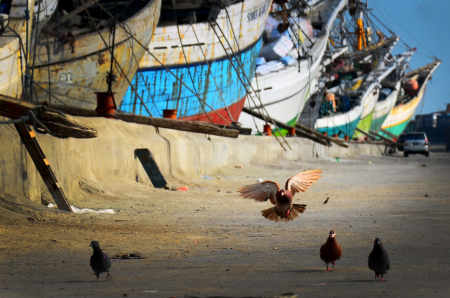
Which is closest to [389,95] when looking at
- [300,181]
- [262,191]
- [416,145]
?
[416,145]

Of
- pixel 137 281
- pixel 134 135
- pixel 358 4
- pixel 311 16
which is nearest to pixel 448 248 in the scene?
pixel 137 281

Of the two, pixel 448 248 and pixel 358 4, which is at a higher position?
pixel 358 4

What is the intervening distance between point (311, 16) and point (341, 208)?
43055 mm

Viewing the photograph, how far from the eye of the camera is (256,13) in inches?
1070

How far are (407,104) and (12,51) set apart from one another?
234 ft

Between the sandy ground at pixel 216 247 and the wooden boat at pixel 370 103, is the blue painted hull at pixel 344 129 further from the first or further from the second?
the sandy ground at pixel 216 247

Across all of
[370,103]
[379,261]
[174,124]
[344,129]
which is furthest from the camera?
[370,103]

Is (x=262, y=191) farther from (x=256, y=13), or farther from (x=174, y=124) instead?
(x=256, y=13)

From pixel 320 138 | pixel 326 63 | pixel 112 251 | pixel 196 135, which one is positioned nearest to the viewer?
pixel 112 251

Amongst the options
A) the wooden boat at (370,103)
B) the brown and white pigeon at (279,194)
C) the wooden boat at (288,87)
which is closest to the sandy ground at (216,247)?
the brown and white pigeon at (279,194)

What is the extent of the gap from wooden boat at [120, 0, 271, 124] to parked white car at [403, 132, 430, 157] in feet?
56.2

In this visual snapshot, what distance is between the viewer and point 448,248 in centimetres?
499

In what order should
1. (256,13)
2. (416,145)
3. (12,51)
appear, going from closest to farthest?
1. (12,51)
2. (256,13)
3. (416,145)

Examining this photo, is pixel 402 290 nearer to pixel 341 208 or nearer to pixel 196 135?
pixel 341 208
